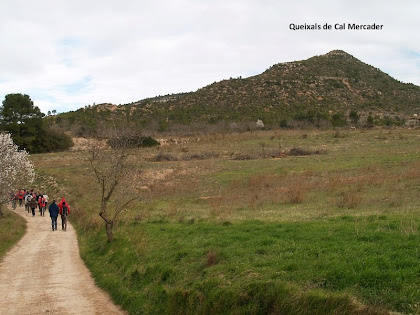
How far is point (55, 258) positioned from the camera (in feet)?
56.0

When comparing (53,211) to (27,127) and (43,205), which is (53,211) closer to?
(43,205)

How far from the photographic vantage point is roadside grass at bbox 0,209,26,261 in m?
19.0

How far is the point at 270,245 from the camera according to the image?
10992 mm

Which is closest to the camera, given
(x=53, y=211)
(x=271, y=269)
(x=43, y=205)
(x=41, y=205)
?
(x=271, y=269)

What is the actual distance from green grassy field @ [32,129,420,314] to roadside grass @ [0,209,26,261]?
3.22 meters

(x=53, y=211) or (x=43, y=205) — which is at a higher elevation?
(x=53, y=211)

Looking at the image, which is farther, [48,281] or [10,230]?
[10,230]

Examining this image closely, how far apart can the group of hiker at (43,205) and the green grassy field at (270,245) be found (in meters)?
1.22

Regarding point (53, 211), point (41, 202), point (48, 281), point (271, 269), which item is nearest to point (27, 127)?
point (41, 202)

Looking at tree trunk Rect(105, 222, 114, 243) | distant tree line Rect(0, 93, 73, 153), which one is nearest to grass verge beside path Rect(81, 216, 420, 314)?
tree trunk Rect(105, 222, 114, 243)

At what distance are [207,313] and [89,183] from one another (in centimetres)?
3131

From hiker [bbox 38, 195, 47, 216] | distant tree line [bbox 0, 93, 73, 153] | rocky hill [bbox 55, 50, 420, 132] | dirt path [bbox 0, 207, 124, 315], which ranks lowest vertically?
dirt path [bbox 0, 207, 124, 315]

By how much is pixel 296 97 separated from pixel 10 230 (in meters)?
84.4

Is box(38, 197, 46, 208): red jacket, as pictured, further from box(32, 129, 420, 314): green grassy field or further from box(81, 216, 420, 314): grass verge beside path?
box(81, 216, 420, 314): grass verge beside path
